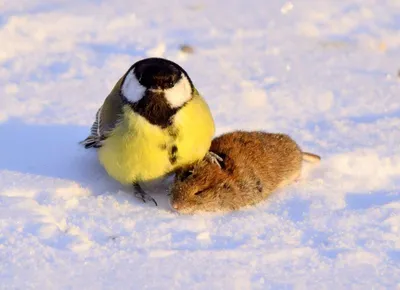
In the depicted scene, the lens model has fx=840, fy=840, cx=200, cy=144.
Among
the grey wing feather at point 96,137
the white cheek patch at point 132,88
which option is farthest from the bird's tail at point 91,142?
the white cheek patch at point 132,88

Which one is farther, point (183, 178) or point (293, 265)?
point (183, 178)

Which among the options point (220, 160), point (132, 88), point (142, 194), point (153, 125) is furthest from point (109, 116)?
point (220, 160)

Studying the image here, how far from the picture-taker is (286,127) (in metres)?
5.98

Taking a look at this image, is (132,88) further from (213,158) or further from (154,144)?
(213,158)

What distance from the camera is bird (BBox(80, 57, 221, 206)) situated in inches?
178

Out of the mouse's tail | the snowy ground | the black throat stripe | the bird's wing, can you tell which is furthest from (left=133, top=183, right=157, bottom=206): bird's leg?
the mouse's tail

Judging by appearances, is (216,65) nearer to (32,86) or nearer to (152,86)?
(32,86)

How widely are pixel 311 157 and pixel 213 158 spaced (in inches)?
32.3

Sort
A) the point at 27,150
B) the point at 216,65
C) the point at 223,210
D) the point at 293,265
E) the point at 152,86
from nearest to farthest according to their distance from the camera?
the point at 293,265, the point at 152,86, the point at 223,210, the point at 27,150, the point at 216,65

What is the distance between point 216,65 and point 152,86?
102 inches

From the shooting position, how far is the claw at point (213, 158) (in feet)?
15.9

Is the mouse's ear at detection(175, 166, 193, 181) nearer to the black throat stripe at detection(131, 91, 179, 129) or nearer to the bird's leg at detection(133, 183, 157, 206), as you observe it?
the bird's leg at detection(133, 183, 157, 206)

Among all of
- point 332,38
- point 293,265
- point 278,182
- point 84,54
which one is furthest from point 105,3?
point 293,265

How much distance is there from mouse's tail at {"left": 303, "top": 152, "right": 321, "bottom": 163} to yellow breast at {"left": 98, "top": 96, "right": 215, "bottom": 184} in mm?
868
